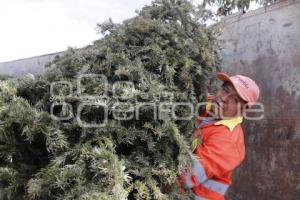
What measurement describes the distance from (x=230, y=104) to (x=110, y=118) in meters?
0.93

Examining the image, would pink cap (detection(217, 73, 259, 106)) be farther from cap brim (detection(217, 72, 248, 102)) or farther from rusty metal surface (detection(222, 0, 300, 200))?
rusty metal surface (detection(222, 0, 300, 200))

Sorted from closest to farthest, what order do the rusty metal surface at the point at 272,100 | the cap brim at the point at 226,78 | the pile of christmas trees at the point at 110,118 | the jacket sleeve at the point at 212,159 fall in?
1. the pile of christmas trees at the point at 110,118
2. the jacket sleeve at the point at 212,159
3. the cap brim at the point at 226,78
4. the rusty metal surface at the point at 272,100

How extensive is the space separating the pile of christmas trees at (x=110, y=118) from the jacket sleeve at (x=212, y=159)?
16cm

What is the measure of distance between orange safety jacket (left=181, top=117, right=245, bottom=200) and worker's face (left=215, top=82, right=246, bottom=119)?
5 centimetres

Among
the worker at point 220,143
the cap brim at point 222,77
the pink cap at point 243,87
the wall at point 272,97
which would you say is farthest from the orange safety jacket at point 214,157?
the wall at point 272,97

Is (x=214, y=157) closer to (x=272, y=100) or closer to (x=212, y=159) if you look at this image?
(x=212, y=159)

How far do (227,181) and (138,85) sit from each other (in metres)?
0.96

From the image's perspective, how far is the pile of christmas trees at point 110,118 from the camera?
1.82 m

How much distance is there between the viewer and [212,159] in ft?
7.66

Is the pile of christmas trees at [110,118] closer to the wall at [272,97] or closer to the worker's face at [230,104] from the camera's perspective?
the worker's face at [230,104]

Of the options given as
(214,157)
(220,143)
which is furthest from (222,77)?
(214,157)

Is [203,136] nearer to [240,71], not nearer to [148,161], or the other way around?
[148,161]

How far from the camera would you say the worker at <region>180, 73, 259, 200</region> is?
2326 mm

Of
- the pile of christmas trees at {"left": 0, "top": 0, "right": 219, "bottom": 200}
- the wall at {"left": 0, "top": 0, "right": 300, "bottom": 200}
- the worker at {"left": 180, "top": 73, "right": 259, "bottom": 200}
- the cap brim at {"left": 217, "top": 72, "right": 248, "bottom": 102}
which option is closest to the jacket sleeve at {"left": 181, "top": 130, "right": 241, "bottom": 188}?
the worker at {"left": 180, "top": 73, "right": 259, "bottom": 200}
